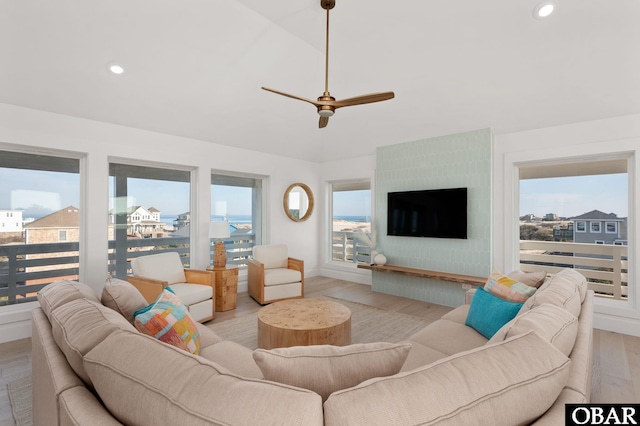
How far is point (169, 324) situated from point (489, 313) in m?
2.09

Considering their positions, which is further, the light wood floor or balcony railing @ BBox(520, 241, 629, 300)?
balcony railing @ BBox(520, 241, 629, 300)

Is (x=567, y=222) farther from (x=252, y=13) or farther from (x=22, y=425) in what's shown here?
(x=22, y=425)

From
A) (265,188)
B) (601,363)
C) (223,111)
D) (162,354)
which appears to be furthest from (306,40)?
(601,363)

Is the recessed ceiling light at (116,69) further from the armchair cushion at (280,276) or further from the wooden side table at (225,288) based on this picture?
the armchair cushion at (280,276)

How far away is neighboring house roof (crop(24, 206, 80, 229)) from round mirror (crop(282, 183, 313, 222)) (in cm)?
319

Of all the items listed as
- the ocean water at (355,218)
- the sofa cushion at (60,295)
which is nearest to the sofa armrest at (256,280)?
the ocean water at (355,218)

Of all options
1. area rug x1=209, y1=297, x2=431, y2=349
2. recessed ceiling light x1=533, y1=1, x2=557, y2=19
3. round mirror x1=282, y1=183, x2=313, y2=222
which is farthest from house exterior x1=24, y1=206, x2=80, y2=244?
recessed ceiling light x1=533, y1=1, x2=557, y2=19

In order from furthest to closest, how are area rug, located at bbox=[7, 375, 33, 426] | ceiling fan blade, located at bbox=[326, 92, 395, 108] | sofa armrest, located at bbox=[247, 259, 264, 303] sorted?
sofa armrest, located at bbox=[247, 259, 264, 303]
ceiling fan blade, located at bbox=[326, 92, 395, 108]
area rug, located at bbox=[7, 375, 33, 426]

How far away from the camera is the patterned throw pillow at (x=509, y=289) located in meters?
2.17

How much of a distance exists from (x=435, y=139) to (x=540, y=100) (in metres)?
1.40

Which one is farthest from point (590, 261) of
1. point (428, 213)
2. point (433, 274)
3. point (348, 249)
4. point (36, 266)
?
point (36, 266)

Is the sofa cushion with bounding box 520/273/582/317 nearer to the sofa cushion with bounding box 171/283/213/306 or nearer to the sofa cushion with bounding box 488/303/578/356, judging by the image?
the sofa cushion with bounding box 488/303/578/356

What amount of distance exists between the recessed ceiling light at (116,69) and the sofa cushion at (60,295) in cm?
239

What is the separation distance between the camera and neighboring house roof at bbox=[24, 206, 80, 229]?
11.8ft
